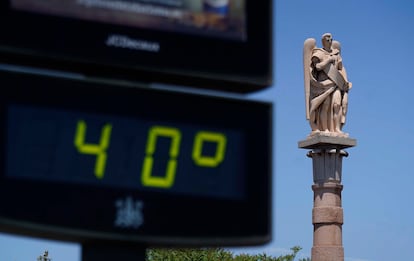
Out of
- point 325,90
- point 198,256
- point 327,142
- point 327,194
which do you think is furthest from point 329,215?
point 198,256

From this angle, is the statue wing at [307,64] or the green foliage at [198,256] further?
the green foliage at [198,256]

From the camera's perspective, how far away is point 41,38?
4.72m

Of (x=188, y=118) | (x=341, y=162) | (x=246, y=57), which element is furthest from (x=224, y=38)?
(x=341, y=162)

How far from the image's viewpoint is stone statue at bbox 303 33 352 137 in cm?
2383

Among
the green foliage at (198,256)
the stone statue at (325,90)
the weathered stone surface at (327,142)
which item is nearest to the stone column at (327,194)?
the weathered stone surface at (327,142)

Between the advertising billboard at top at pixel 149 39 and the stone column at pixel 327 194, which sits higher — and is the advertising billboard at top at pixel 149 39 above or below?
below

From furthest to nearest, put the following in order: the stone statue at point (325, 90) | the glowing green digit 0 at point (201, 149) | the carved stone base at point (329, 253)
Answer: the stone statue at point (325, 90) < the carved stone base at point (329, 253) < the glowing green digit 0 at point (201, 149)

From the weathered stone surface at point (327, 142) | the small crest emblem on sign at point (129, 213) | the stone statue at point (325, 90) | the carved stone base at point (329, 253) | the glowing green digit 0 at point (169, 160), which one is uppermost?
the stone statue at point (325, 90)

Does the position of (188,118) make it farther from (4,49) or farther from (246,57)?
(4,49)

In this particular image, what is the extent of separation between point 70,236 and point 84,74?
936mm

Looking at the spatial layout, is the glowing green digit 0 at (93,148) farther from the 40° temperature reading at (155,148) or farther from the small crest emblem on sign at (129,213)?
the small crest emblem on sign at (129,213)

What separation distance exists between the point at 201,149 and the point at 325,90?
62.9ft

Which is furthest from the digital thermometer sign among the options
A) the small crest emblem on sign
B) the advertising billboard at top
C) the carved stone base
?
the carved stone base

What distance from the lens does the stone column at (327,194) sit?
23.1 metres
